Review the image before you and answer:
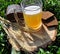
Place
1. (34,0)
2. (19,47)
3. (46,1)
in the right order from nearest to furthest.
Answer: (19,47), (34,0), (46,1)

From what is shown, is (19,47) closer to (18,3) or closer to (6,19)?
(6,19)

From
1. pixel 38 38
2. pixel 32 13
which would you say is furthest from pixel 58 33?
pixel 32 13

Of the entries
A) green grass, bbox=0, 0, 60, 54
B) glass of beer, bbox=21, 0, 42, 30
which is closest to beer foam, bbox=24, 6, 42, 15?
glass of beer, bbox=21, 0, 42, 30

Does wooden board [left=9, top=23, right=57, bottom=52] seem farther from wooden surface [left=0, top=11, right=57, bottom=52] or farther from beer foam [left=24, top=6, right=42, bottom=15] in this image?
beer foam [left=24, top=6, right=42, bottom=15]

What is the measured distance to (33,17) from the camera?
263 cm

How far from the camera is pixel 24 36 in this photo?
2.67 metres

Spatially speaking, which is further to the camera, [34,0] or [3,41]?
[34,0]

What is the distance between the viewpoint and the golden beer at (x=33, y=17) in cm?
263

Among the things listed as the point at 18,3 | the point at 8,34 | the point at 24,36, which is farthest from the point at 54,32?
the point at 18,3

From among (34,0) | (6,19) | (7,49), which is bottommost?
(7,49)

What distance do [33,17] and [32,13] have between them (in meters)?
0.05

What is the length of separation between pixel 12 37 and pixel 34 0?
0.51m

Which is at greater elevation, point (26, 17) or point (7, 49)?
point (26, 17)

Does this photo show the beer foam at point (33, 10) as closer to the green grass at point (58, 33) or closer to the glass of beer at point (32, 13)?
the glass of beer at point (32, 13)
